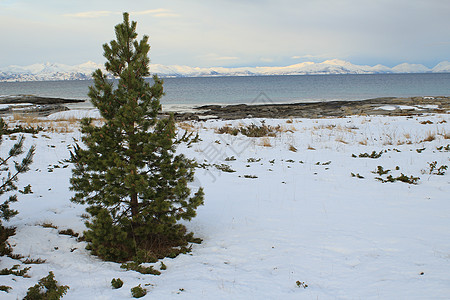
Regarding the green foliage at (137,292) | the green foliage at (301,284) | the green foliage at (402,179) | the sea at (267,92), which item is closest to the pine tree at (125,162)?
the green foliage at (137,292)

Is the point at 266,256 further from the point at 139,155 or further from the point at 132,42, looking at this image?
the point at 132,42

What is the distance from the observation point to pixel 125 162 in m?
4.38

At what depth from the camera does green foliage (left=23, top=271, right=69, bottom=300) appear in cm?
296

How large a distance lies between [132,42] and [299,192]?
536 centimetres

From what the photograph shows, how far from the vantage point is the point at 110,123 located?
170 inches

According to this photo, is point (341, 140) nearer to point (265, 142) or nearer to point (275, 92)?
point (265, 142)

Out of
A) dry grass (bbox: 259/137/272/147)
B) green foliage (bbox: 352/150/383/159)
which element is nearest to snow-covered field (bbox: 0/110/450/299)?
green foliage (bbox: 352/150/383/159)

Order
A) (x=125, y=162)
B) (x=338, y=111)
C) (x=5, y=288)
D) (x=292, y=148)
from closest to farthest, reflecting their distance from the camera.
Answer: (x=5, y=288)
(x=125, y=162)
(x=292, y=148)
(x=338, y=111)

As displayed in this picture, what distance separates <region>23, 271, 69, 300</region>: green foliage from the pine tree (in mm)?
893

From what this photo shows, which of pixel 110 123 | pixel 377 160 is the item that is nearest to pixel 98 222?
pixel 110 123

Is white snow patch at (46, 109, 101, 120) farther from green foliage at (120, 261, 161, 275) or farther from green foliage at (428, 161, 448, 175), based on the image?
green foliage at (428, 161, 448, 175)

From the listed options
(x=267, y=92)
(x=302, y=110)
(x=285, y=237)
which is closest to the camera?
(x=285, y=237)

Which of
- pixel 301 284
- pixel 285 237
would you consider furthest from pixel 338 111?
pixel 301 284

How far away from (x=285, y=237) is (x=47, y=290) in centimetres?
354
